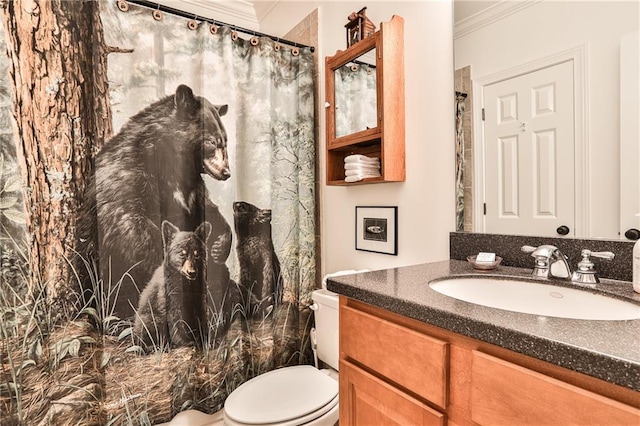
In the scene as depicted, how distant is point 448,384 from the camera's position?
0.73 m

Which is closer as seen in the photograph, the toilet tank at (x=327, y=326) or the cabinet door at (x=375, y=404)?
the cabinet door at (x=375, y=404)

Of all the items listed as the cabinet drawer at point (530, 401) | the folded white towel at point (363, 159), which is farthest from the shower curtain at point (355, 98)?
the cabinet drawer at point (530, 401)

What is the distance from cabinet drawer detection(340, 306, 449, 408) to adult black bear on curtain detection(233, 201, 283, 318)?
33.6 inches

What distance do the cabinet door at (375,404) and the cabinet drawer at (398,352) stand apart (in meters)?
0.03

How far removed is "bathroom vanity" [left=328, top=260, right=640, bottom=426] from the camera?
1.70 ft

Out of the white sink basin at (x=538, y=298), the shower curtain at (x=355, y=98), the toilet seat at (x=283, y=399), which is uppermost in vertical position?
the shower curtain at (x=355, y=98)

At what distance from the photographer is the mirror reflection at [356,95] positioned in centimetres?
152

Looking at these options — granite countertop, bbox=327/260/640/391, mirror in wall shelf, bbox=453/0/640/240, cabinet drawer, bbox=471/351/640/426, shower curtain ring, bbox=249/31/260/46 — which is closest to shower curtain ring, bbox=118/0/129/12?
shower curtain ring, bbox=249/31/260/46

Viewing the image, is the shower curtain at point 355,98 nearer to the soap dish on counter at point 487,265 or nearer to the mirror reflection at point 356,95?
the mirror reflection at point 356,95

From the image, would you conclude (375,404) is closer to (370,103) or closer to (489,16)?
(370,103)

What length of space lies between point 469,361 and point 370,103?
1155 millimetres

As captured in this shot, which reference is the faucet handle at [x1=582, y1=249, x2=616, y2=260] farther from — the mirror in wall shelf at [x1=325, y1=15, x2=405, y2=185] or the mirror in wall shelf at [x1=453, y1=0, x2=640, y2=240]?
the mirror in wall shelf at [x1=325, y1=15, x2=405, y2=185]

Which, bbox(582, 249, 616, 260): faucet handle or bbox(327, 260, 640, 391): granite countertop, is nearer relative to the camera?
bbox(327, 260, 640, 391): granite countertop

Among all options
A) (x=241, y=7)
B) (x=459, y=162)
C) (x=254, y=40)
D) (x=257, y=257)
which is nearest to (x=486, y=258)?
(x=459, y=162)
